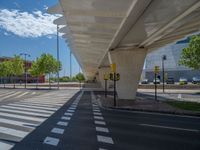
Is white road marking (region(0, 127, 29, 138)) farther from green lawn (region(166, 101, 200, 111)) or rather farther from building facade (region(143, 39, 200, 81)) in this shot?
building facade (region(143, 39, 200, 81))

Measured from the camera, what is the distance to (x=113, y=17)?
42.8ft

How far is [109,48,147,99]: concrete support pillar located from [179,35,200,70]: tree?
14951mm

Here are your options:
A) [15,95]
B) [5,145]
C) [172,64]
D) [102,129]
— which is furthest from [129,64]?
[172,64]

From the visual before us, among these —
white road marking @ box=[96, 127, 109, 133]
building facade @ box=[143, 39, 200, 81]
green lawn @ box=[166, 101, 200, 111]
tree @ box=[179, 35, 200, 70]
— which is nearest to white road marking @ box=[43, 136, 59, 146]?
white road marking @ box=[96, 127, 109, 133]

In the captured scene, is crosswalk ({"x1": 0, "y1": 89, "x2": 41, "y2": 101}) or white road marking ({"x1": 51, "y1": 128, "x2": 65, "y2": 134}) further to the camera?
crosswalk ({"x1": 0, "y1": 89, "x2": 41, "y2": 101})

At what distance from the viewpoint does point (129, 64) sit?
87.8 feet

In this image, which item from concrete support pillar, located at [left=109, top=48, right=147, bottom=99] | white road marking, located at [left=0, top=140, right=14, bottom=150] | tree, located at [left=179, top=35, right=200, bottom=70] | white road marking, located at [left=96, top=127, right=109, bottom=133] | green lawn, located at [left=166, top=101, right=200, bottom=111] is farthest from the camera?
tree, located at [left=179, top=35, right=200, bottom=70]

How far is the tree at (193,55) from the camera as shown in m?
39.1

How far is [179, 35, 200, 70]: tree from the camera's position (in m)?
39.1

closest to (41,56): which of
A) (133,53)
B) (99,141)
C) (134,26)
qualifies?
(133,53)

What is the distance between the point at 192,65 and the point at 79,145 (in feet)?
110

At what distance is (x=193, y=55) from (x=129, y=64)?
16.4m

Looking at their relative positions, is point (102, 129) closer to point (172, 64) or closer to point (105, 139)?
point (105, 139)

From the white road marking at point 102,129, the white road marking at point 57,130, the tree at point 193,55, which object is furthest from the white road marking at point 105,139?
the tree at point 193,55
